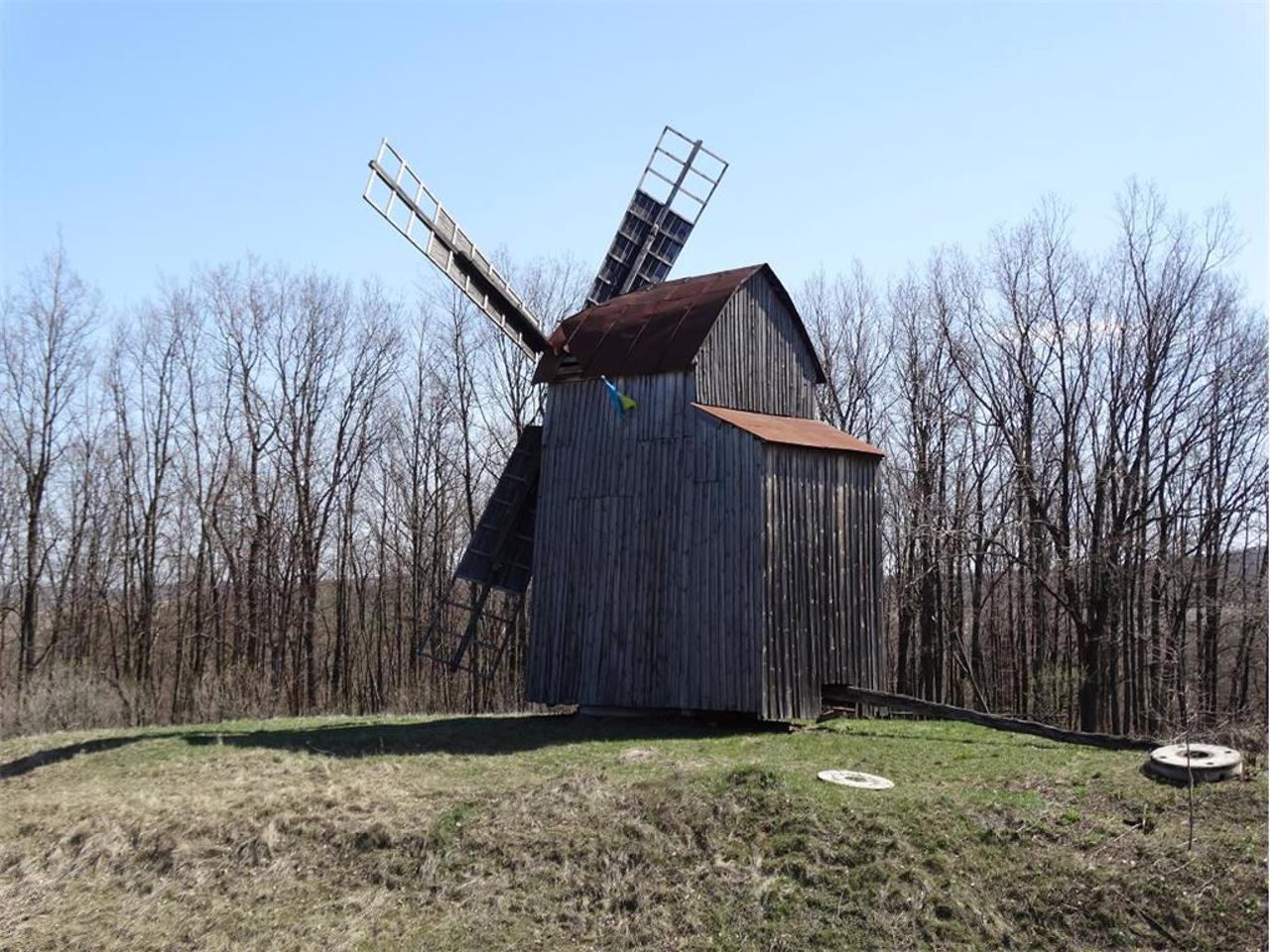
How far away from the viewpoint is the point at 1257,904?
863cm

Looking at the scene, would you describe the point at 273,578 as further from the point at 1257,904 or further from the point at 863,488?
the point at 1257,904

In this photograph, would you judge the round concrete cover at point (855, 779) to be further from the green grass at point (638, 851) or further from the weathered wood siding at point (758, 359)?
the weathered wood siding at point (758, 359)

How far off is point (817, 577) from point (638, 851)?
6.70 metres

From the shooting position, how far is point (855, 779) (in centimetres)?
1195

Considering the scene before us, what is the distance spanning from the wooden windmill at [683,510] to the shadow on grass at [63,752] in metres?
5.49

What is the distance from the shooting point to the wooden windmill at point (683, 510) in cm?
1616

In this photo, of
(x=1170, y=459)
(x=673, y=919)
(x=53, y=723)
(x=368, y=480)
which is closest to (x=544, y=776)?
(x=673, y=919)


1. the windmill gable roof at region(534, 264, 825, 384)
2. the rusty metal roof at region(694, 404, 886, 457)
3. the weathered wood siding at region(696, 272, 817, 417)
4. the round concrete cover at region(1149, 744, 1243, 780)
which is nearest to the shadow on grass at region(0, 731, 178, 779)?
the windmill gable roof at region(534, 264, 825, 384)

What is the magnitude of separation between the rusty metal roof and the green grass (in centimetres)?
454

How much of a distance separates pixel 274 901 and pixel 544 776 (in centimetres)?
335

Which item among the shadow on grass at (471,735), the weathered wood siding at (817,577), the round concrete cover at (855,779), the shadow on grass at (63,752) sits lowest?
the shadow on grass at (63,752)

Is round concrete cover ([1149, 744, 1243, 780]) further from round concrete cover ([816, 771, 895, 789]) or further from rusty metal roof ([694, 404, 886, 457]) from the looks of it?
rusty metal roof ([694, 404, 886, 457])

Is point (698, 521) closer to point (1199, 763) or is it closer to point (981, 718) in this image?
point (981, 718)

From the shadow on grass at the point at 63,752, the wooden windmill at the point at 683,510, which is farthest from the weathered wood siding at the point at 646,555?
the shadow on grass at the point at 63,752
